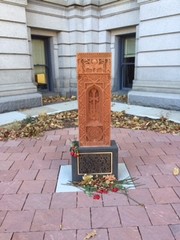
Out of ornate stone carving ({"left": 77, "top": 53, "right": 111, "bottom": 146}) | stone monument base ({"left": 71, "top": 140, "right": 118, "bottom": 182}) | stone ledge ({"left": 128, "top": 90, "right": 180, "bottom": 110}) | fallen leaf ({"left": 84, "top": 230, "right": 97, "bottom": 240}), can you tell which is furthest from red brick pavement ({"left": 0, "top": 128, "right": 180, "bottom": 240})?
stone ledge ({"left": 128, "top": 90, "right": 180, "bottom": 110})

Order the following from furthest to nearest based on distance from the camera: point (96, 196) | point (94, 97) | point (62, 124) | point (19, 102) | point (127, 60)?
point (127, 60) → point (19, 102) → point (62, 124) → point (94, 97) → point (96, 196)

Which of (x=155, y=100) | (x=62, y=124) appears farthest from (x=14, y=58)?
(x=155, y=100)

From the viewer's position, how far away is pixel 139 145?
175 inches

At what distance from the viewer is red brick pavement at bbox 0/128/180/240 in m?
2.25

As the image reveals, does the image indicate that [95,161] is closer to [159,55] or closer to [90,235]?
Result: [90,235]

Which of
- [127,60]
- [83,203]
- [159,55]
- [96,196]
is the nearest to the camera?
[83,203]

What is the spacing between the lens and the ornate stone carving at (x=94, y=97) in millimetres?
2830

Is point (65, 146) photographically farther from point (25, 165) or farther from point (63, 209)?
point (63, 209)

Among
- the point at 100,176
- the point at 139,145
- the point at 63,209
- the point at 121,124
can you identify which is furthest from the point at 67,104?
the point at 63,209

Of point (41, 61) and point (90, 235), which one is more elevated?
point (41, 61)

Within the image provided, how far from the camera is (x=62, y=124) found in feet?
19.3

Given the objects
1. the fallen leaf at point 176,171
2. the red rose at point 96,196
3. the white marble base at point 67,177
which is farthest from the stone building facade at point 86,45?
the red rose at point 96,196

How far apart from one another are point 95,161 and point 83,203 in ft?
1.98

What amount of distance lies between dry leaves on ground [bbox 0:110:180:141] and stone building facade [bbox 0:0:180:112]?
4.03ft
